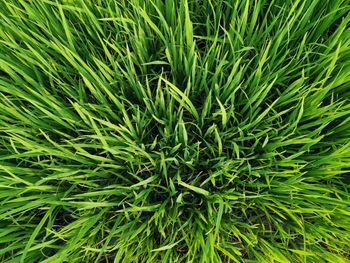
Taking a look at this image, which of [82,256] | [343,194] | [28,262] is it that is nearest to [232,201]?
[343,194]

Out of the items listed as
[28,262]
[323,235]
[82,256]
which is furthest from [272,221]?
[28,262]

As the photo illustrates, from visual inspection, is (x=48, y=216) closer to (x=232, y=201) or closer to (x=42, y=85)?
(x=42, y=85)

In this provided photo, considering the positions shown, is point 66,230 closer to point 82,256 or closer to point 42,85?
point 82,256

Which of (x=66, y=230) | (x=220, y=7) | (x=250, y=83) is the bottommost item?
(x=66, y=230)

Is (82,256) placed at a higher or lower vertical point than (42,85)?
lower

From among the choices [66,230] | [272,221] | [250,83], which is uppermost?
[250,83]

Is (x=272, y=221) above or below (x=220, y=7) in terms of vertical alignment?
below
